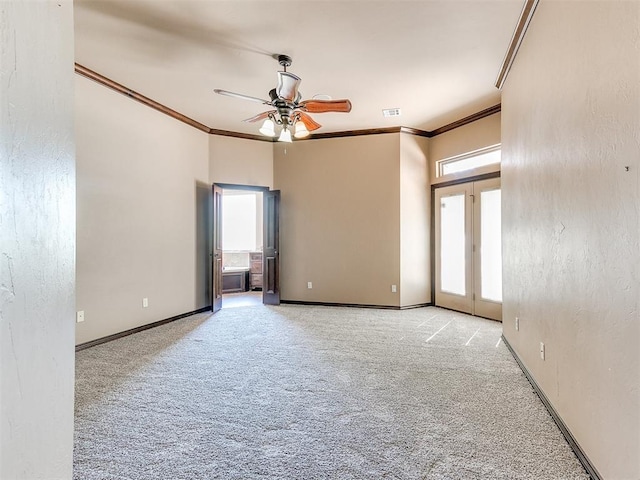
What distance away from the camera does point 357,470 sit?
5.68 ft

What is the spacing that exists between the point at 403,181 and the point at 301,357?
135 inches

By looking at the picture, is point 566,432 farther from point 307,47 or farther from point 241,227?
point 241,227

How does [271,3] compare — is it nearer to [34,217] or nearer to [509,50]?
[509,50]

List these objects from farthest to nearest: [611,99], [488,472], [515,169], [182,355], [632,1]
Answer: [182,355] < [515,169] < [488,472] < [611,99] < [632,1]

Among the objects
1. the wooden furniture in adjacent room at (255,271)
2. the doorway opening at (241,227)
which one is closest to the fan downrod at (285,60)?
Answer: the wooden furniture in adjacent room at (255,271)

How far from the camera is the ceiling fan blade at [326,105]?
3.36m

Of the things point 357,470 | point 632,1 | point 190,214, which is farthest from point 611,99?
point 190,214

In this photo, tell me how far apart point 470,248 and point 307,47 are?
11.9ft

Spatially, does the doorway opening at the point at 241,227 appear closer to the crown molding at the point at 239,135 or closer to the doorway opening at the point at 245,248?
the doorway opening at the point at 245,248

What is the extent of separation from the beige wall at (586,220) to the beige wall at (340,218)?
285 cm

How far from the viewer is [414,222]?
18.8 feet

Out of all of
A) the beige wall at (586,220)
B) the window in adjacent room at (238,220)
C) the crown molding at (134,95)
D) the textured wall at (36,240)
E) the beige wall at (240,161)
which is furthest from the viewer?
the window in adjacent room at (238,220)

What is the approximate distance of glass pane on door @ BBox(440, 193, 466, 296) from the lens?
5.37 metres

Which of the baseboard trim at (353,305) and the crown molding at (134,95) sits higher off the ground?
the crown molding at (134,95)
